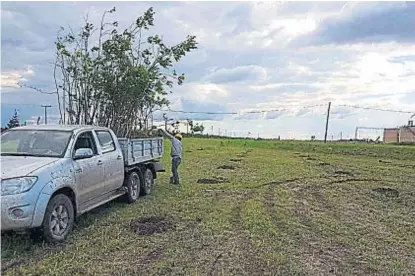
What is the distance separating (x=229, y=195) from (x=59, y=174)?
5.74m

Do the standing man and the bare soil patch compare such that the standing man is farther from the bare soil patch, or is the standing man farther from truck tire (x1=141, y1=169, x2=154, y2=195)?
the bare soil patch

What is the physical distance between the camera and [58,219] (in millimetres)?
6770

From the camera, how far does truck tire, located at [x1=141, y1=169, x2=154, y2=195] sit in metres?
11.2

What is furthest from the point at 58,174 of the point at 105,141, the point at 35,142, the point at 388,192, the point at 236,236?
the point at 388,192

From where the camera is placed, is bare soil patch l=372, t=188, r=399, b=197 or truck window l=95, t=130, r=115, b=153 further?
bare soil patch l=372, t=188, r=399, b=197

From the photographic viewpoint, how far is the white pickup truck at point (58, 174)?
6.09m

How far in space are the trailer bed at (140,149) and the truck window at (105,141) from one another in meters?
0.53

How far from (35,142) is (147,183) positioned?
4.12 metres

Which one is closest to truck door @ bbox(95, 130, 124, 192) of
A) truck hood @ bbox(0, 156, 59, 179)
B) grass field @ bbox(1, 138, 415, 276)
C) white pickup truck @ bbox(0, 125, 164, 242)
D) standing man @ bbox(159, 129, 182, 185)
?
white pickup truck @ bbox(0, 125, 164, 242)

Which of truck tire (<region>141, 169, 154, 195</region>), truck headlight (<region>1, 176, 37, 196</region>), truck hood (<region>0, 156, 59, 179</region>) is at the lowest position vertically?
truck tire (<region>141, 169, 154, 195</region>)

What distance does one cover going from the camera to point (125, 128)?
13.3 metres

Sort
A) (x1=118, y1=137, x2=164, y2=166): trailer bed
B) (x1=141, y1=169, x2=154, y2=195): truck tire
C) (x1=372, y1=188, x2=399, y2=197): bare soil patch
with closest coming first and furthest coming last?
(x1=118, y1=137, x2=164, y2=166): trailer bed, (x1=141, y1=169, x2=154, y2=195): truck tire, (x1=372, y1=188, x2=399, y2=197): bare soil patch

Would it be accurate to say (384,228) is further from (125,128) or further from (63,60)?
(63,60)

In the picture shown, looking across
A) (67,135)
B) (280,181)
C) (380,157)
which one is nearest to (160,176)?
(280,181)
